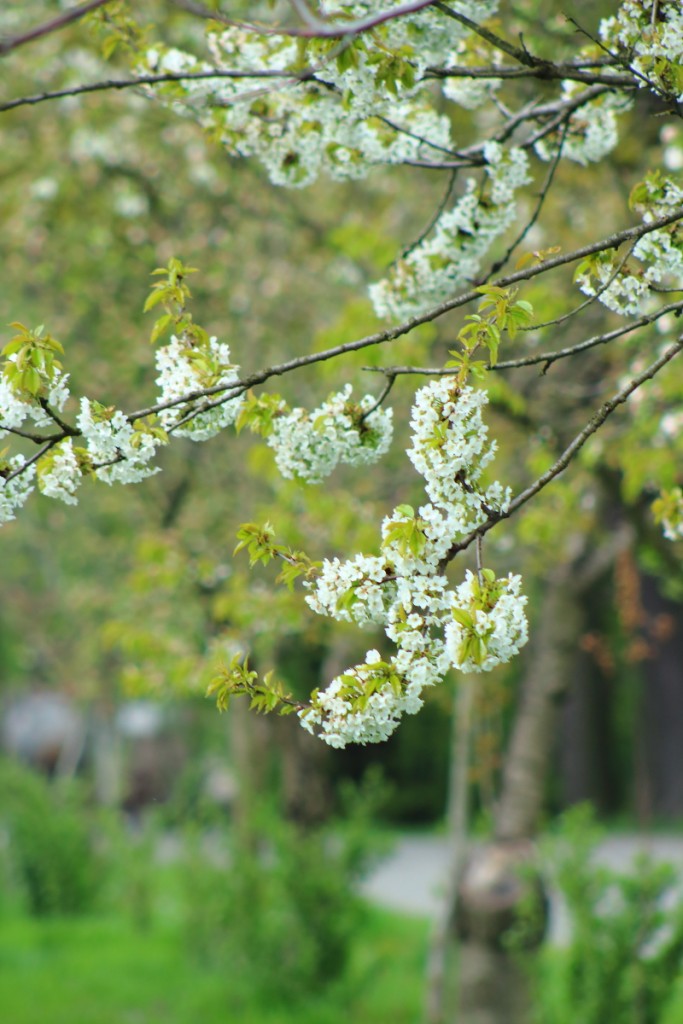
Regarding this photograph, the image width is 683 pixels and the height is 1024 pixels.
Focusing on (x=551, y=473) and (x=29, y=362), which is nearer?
(x=551, y=473)

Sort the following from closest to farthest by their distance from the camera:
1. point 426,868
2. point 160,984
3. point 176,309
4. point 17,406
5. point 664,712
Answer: point 17,406 < point 176,309 < point 160,984 < point 426,868 < point 664,712

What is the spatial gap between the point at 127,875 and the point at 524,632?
9.17 meters

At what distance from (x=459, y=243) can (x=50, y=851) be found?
9302 mm

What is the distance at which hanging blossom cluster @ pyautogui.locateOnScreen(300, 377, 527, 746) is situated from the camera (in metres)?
2.28

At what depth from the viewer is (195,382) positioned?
2557 millimetres

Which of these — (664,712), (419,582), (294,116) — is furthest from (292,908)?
(664,712)

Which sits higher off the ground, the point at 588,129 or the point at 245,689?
the point at 588,129

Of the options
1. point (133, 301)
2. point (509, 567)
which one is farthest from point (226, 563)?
point (133, 301)

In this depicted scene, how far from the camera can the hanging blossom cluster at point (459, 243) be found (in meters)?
3.55

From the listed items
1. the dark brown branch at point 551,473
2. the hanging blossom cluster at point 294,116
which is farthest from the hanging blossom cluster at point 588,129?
the dark brown branch at point 551,473

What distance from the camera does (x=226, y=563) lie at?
8.04 metres

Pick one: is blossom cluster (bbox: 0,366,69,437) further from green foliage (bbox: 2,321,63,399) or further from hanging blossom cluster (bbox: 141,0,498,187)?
hanging blossom cluster (bbox: 141,0,498,187)

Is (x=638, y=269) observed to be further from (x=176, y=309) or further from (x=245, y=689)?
(x=245, y=689)

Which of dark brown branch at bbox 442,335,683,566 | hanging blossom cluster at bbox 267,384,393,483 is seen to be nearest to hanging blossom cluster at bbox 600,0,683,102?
dark brown branch at bbox 442,335,683,566
